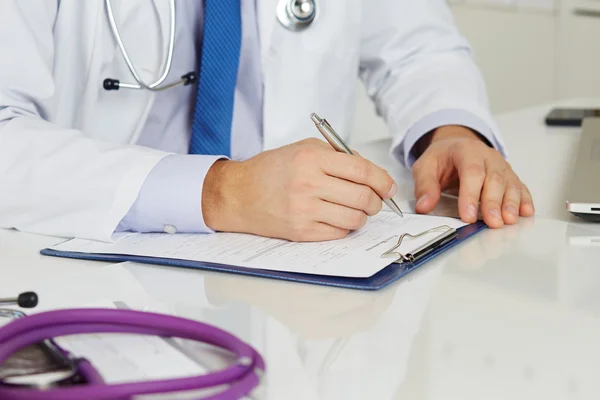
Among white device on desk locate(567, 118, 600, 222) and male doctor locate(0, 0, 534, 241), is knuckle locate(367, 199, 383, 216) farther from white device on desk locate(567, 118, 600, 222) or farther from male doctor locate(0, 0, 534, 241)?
white device on desk locate(567, 118, 600, 222)

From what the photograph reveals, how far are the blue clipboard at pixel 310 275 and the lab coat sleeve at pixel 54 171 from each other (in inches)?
2.7

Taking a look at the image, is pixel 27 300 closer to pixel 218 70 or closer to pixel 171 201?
pixel 171 201

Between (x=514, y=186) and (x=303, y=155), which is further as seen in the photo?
(x=514, y=186)

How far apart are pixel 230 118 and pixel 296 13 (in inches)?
7.9

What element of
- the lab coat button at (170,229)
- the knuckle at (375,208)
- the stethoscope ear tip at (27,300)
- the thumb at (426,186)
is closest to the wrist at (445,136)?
the thumb at (426,186)

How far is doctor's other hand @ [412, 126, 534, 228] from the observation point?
3.09 feet

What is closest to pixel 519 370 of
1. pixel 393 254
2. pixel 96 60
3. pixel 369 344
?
pixel 369 344

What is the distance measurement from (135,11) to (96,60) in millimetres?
90

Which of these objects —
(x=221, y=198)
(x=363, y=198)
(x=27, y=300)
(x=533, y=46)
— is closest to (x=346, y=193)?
(x=363, y=198)

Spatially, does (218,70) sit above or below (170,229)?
above

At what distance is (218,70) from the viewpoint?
3.78 ft

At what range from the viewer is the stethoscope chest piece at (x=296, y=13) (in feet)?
4.04

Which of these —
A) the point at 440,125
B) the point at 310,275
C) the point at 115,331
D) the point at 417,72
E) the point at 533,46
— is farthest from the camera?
the point at 533,46

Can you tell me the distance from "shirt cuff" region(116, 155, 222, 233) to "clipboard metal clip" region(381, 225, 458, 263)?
21 cm
